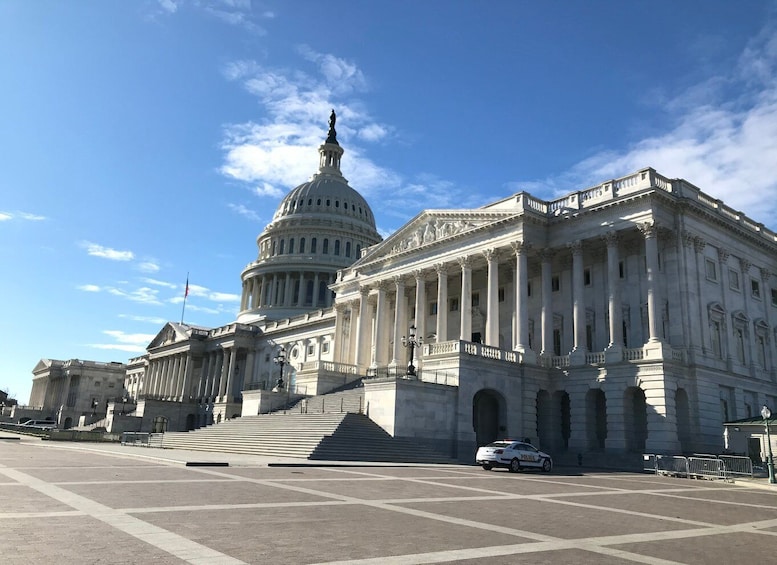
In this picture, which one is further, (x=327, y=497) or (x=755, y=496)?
(x=755, y=496)

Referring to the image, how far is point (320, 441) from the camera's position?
34.5 metres

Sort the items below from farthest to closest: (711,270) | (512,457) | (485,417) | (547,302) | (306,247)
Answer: (306,247), (485,417), (547,302), (711,270), (512,457)

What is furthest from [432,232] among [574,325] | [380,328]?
[574,325]

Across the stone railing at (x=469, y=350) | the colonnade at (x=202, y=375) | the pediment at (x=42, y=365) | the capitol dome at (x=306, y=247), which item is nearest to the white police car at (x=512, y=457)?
the stone railing at (x=469, y=350)

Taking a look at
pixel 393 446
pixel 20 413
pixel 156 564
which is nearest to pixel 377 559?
pixel 156 564

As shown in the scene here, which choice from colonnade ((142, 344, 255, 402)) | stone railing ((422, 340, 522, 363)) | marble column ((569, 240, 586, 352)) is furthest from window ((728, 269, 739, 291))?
colonnade ((142, 344, 255, 402))

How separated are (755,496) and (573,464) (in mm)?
18853

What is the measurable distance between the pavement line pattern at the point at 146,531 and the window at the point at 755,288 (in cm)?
5081

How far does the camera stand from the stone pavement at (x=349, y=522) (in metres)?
9.27

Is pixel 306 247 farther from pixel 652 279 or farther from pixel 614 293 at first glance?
pixel 652 279

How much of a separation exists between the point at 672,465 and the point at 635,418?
9.66m

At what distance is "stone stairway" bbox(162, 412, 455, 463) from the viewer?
34.4 metres

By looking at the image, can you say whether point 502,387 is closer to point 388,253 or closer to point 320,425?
point 320,425

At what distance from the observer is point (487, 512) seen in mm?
14695
